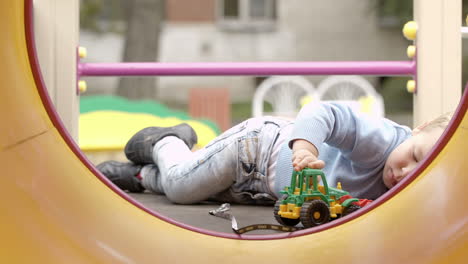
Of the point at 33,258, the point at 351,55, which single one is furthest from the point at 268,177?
the point at 351,55

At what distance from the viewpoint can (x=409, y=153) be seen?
178 cm

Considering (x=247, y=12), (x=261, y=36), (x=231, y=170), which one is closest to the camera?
(x=231, y=170)

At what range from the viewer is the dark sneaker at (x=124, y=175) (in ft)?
7.61

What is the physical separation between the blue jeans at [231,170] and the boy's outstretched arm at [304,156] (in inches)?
11.3

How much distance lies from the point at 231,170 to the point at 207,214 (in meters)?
0.19

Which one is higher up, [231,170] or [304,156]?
[304,156]

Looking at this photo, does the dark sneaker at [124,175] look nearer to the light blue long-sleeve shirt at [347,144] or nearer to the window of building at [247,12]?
the light blue long-sleeve shirt at [347,144]

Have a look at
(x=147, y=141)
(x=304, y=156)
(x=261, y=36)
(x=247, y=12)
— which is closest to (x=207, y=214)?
(x=304, y=156)

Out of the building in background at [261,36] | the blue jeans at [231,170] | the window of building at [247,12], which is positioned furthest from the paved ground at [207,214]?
the window of building at [247,12]

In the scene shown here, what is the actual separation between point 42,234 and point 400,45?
1303 centimetres

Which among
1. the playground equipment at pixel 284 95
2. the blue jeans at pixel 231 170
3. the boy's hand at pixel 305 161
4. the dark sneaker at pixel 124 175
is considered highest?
the boy's hand at pixel 305 161

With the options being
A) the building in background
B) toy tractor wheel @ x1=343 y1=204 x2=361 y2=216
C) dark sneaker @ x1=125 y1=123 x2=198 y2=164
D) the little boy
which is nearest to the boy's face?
the little boy

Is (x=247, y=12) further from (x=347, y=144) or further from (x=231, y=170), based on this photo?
(x=347, y=144)

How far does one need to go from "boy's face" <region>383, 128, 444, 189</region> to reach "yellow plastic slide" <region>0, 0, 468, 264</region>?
1.38 feet
